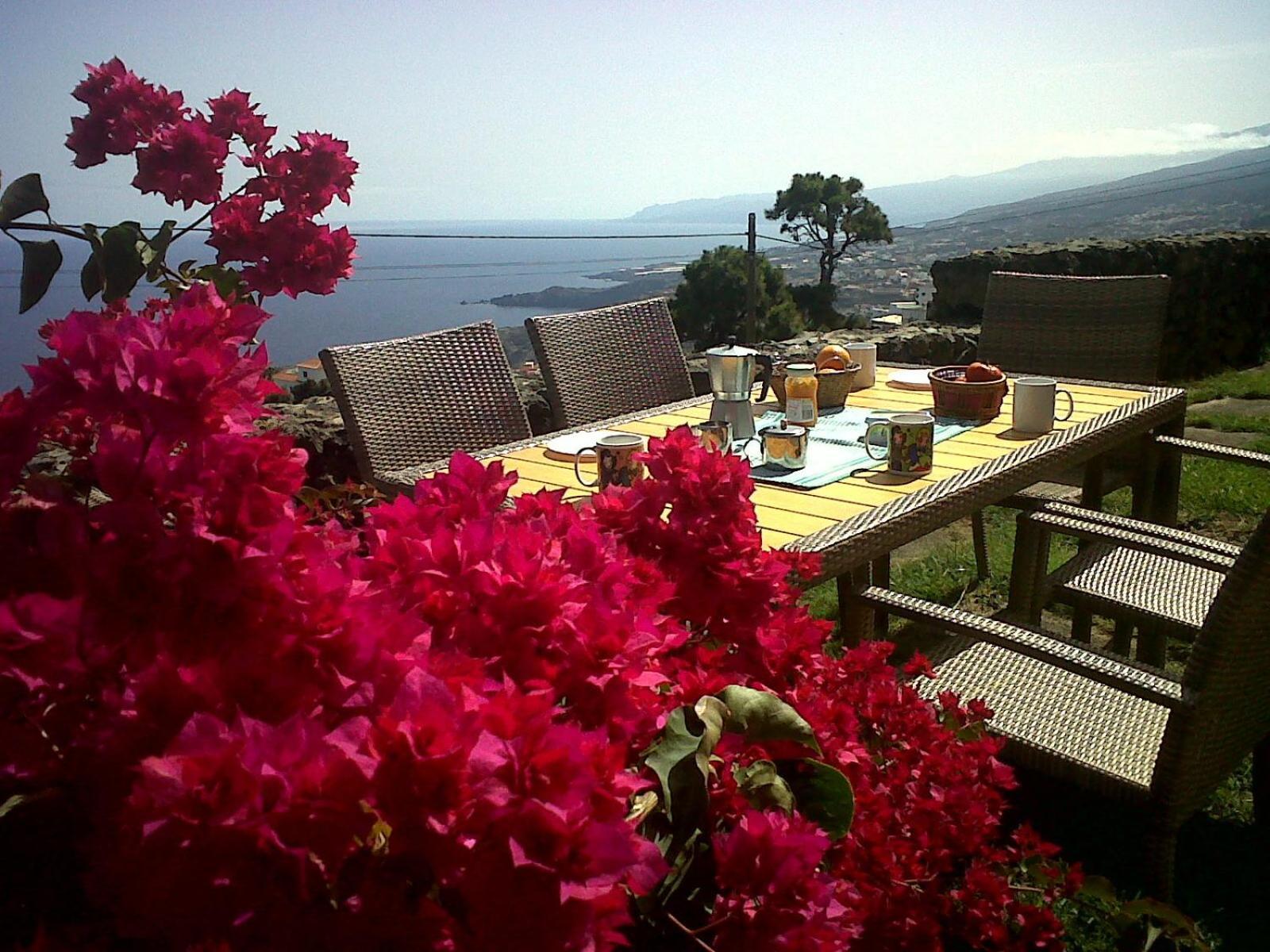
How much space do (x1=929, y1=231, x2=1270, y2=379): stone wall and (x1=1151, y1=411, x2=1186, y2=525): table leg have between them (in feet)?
12.3

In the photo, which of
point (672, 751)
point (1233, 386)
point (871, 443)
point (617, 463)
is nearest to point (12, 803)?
point (672, 751)

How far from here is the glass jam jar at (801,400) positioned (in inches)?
91.6

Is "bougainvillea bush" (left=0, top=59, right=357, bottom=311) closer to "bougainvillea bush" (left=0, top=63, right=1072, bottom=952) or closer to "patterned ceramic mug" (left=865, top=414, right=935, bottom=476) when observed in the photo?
"bougainvillea bush" (left=0, top=63, right=1072, bottom=952)

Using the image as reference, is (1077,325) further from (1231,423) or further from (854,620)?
(1231,423)

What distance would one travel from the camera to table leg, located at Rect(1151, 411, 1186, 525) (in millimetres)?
2799

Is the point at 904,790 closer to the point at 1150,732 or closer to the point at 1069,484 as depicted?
the point at 1150,732

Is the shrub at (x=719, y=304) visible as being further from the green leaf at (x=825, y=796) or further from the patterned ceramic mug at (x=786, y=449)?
the green leaf at (x=825, y=796)

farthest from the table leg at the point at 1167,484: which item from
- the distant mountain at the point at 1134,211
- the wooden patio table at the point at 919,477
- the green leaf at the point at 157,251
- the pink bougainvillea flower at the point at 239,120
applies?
the distant mountain at the point at 1134,211

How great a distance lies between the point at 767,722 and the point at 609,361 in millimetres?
2512

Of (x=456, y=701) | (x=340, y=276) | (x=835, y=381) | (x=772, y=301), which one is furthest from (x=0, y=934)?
(x=772, y=301)

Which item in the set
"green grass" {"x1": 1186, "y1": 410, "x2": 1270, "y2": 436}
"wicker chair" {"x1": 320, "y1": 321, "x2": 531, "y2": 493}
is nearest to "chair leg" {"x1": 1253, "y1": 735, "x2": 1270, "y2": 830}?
"wicker chair" {"x1": 320, "y1": 321, "x2": 531, "y2": 493}

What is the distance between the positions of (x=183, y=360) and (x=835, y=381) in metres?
2.32

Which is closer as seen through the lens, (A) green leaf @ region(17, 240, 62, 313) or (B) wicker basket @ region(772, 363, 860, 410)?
(A) green leaf @ region(17, 240, 62, 313)

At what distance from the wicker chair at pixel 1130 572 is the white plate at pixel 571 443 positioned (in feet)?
3.02
